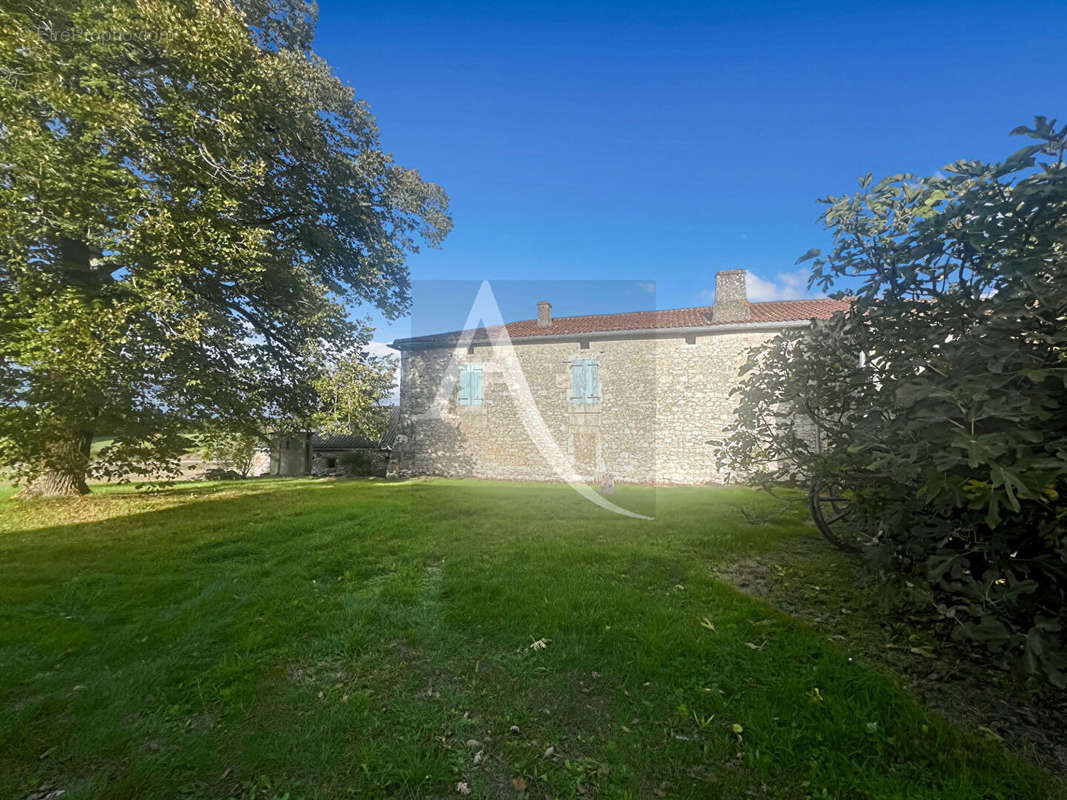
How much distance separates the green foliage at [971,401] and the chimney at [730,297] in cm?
1230

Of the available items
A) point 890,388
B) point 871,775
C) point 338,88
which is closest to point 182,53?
point 338,88

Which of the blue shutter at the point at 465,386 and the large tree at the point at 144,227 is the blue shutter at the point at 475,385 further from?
the large tree at the point at 144,227

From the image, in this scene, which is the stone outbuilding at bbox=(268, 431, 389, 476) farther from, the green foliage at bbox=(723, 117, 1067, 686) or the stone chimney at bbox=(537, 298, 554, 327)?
the green foliage at bbox=(723, 117, 1067, 686)

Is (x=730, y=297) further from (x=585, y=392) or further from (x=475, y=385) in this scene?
(x=475, y=385)

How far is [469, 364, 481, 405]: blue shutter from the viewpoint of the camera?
706 inches

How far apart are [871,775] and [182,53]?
12955 mm

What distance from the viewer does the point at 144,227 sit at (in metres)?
7.32

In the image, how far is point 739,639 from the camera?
3434mm

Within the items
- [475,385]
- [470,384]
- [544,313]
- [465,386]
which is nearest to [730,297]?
[544,313]

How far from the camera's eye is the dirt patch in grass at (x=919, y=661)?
246 centimetres

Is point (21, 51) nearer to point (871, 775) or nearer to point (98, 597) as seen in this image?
point (98, 597)

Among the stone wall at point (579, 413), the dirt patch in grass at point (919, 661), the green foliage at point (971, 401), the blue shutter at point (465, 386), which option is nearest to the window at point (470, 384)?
the blue shutter at point (465, 386)

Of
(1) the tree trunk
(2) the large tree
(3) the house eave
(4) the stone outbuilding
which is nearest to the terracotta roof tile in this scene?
(3) the house eave

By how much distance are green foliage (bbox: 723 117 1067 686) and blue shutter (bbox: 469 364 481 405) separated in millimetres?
14489
